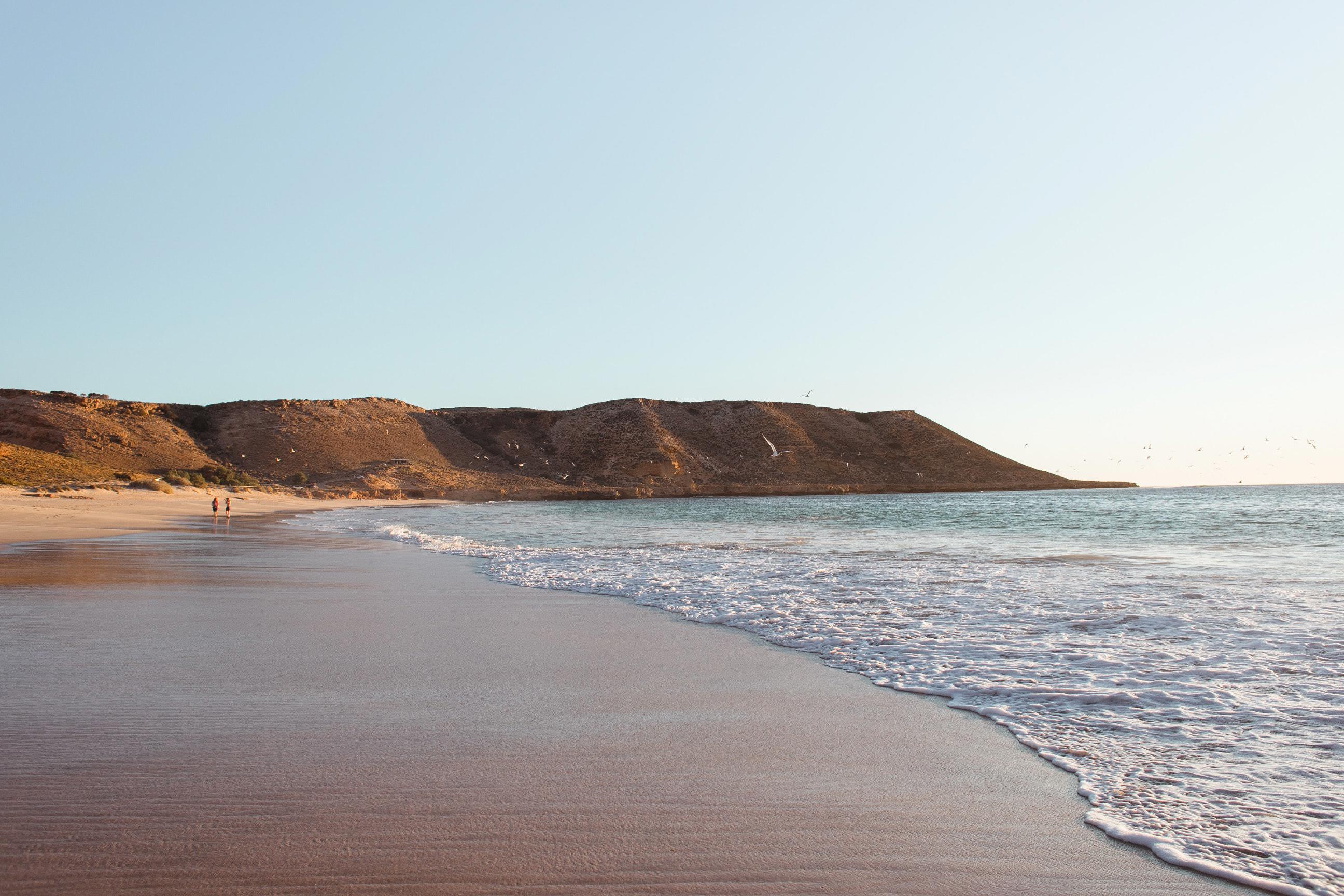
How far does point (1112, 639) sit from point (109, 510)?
2857cm

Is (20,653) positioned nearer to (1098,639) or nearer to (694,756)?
(694,756)

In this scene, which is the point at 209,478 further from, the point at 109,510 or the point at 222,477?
the point at 109,510

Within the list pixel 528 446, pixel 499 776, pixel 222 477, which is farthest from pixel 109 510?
pixel 528 446

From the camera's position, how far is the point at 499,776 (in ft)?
10.2

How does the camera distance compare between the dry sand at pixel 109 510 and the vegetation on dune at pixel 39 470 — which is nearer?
the dry sand at pixel 109 510

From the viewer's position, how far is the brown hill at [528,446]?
203 ft

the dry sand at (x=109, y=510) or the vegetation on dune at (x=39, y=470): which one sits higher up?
the vegetation on dune at (x=39, y=470)

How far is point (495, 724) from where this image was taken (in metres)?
3.82

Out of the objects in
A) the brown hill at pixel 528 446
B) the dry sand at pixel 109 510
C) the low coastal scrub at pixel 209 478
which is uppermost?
the brown hill at pixel 528 446

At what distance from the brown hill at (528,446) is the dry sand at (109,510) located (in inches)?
558

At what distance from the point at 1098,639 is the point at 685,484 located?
254 ft

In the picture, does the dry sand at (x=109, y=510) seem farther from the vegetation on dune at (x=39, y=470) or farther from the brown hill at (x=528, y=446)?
the brown hill at (x=528, y=446)

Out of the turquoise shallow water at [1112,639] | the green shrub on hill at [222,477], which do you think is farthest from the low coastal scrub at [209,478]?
the turquoise shallow water at [1112,639]

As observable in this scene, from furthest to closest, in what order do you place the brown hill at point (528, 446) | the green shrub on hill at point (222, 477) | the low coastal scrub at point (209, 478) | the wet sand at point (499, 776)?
1. the brown hill at point (528, 446)
2. the green shrub on hill at point (222, 477)
3. the low coastal scrub at point (209, 478)
4. the wet sand at point (499, 776)
